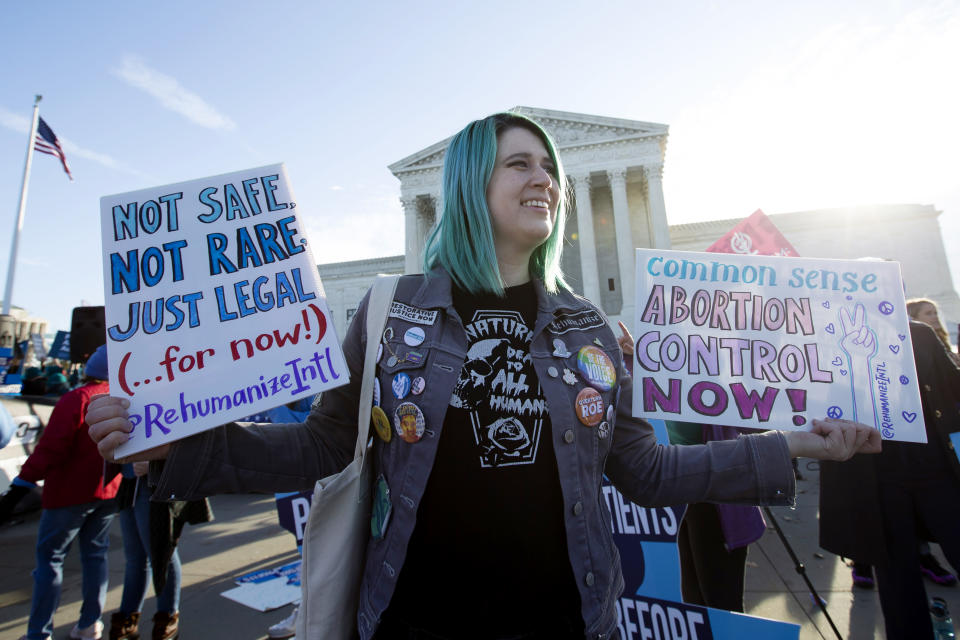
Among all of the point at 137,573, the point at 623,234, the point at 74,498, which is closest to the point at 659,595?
the point at 137,573

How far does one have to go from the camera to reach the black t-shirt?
1.18m

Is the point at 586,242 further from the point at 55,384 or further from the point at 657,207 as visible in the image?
the point at 55,384

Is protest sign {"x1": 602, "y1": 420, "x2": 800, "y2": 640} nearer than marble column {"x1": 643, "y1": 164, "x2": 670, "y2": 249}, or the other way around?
protest sign {"x1": 602, "y1": 420, "x2": 800, "y2": 640}

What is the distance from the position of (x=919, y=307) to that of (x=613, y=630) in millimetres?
3830

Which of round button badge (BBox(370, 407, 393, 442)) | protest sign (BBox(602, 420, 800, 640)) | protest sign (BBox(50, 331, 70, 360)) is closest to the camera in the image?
round button badge (BBox(370, 407, 393, 442))

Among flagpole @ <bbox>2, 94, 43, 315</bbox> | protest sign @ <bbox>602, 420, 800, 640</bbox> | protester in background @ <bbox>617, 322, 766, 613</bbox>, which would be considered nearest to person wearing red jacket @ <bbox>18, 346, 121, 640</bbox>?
protest sign @ <bbox>602, 420, 800, 640</bbox>

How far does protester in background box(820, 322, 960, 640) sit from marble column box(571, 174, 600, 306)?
91.2 feet

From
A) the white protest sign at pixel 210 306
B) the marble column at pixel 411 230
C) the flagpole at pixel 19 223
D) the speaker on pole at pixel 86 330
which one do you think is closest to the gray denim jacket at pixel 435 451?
the white protest sign at pixel 210 306

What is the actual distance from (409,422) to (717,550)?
2.22 meters

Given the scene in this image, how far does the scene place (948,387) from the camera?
9.21 ft

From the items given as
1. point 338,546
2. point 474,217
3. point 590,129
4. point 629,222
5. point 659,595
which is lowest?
point 659,595

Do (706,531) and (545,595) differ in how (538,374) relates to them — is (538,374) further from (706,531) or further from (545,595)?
(706,531)

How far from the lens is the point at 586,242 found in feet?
102

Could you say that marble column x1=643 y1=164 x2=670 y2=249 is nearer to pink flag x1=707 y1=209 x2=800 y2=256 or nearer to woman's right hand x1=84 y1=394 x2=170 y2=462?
pink flag x1=707 y1=209 x2=800 y2=256
